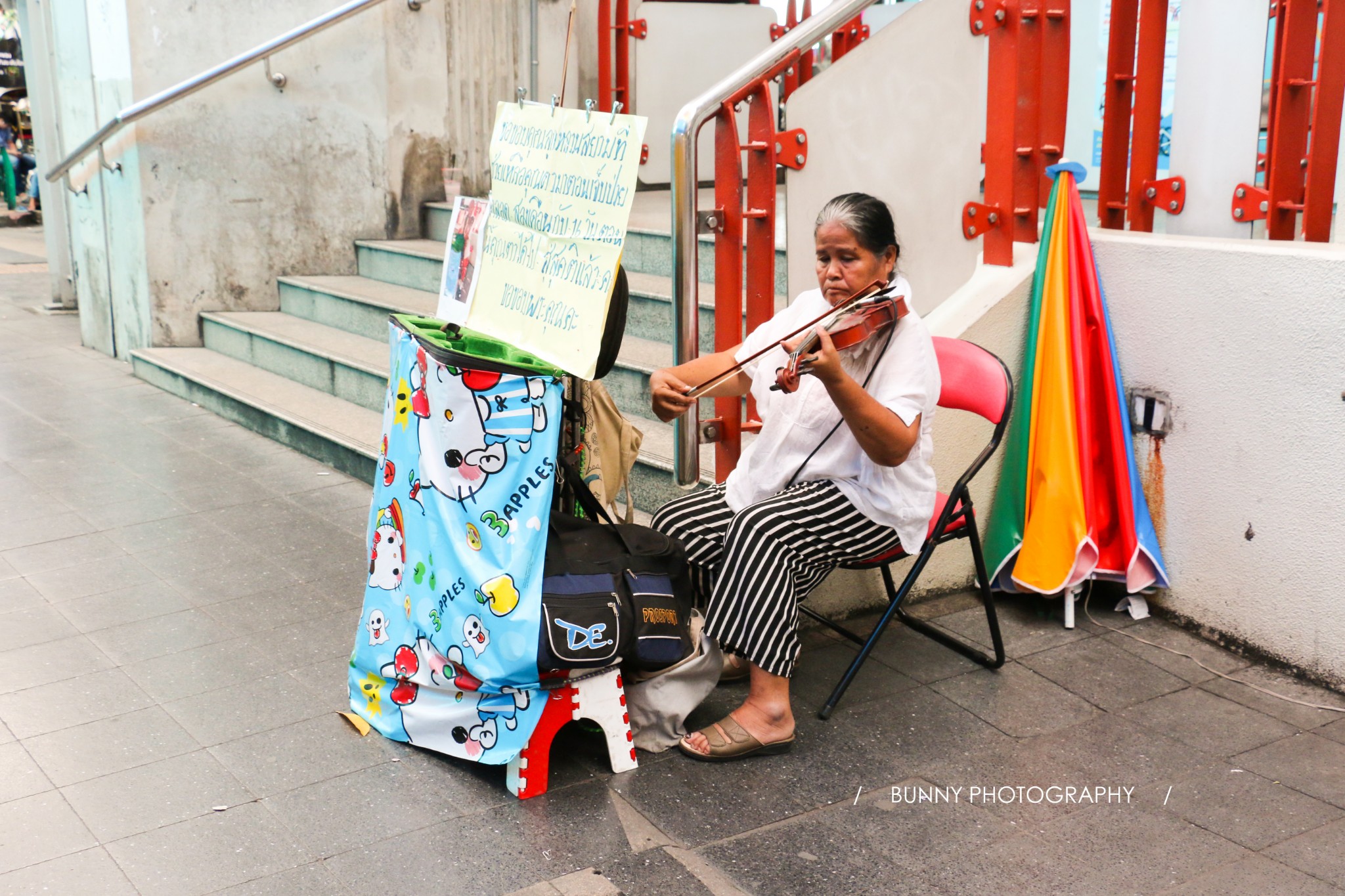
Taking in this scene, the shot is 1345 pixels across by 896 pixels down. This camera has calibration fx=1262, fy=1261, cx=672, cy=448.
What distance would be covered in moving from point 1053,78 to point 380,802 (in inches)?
113

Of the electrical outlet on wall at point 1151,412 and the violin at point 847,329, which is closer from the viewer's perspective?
the violin at point 847,329

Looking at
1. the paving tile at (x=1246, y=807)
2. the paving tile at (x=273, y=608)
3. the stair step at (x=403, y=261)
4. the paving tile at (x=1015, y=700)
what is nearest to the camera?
the paving tile at (x=1246, y=807)

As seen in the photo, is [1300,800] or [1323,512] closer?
[1300,800]

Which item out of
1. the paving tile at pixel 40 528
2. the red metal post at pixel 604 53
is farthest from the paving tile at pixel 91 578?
the red metal post at pixel 604 53

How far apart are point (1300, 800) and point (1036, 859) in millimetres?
681

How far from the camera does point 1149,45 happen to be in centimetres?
400

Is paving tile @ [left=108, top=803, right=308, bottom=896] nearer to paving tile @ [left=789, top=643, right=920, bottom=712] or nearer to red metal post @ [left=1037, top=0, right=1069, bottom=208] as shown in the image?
paving tile @ [left=789, top=643, right=920, bottom=712]

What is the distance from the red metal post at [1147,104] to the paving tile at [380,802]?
2.75 metres

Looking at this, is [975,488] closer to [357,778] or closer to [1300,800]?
[1300,800]

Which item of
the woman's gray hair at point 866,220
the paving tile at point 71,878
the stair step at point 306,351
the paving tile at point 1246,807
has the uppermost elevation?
the woman's gray hair at point 866,220

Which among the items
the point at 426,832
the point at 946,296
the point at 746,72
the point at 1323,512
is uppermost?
the point at 746,72

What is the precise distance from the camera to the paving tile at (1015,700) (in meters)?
3.19

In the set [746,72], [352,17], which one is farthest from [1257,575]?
[352,17]

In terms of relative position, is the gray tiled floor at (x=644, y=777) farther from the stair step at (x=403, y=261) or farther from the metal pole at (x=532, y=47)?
the metal pole at (x=532, y=47)
